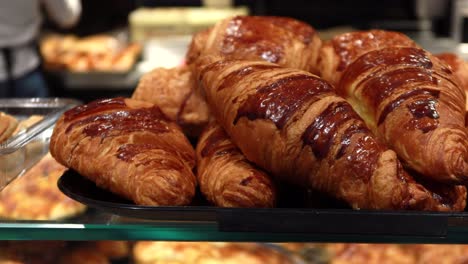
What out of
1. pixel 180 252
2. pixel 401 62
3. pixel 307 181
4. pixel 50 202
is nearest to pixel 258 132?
pixel 307 181

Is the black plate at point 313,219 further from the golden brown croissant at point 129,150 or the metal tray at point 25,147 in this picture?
the metal tray at point 25,147

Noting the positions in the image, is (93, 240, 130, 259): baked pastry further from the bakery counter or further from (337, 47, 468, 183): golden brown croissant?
(337, 47, 468, 183): golden brown croissant

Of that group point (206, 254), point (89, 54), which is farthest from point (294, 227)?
point (89, 54)

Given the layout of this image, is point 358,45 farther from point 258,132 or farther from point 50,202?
point 50,202

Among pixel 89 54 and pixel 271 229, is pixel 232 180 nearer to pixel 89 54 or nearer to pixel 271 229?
pixel 271 229

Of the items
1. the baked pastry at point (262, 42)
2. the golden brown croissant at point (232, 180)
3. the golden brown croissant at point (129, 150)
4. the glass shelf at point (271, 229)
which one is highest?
the baked pastry at point (262, 42)

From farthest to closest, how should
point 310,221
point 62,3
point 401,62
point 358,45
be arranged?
point 62,3, point 358,45, point 401,62, point 310,221

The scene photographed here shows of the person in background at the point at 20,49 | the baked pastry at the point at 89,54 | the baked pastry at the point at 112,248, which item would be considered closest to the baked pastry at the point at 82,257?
the baked pastry at the point at 112,248
